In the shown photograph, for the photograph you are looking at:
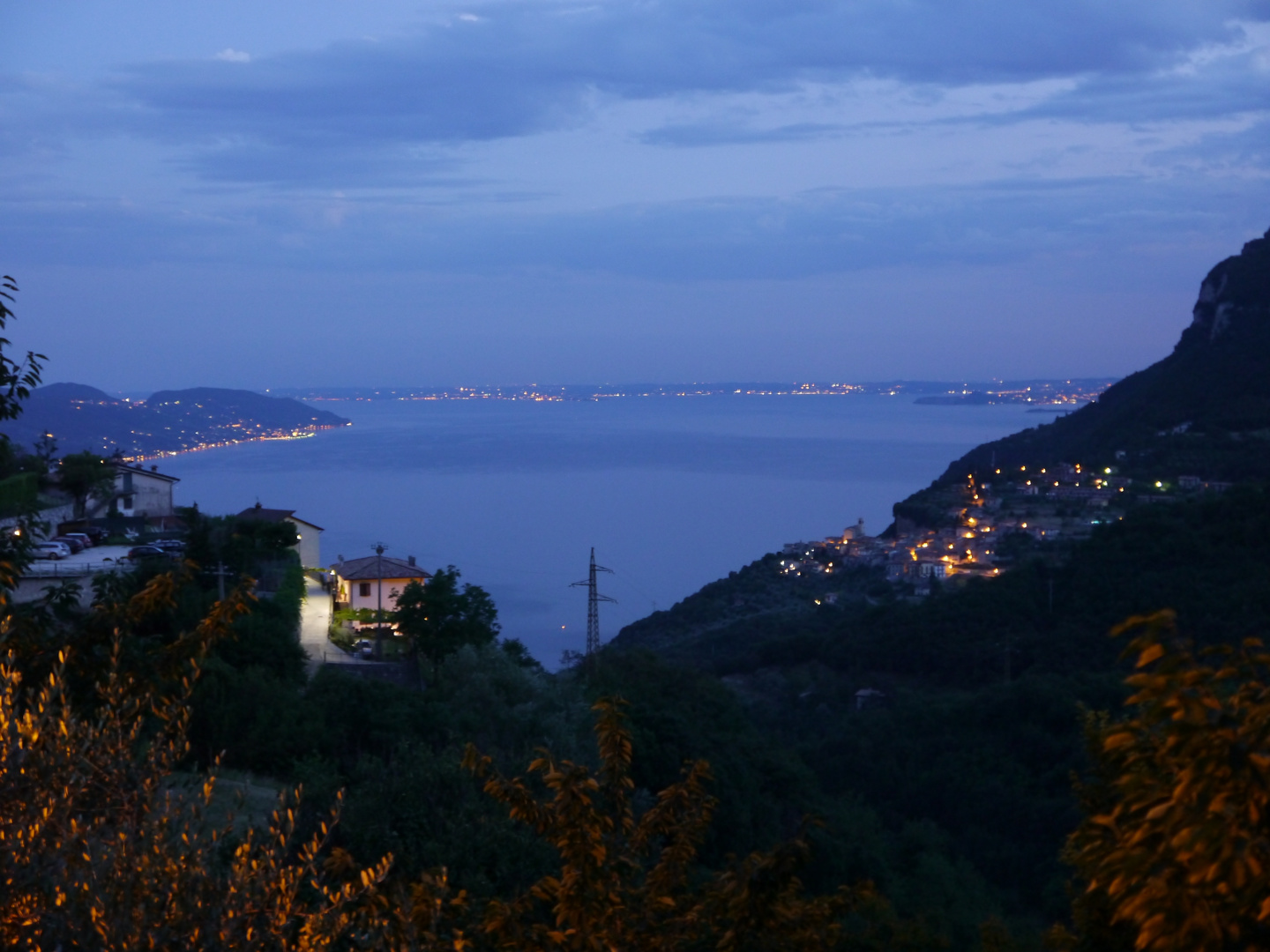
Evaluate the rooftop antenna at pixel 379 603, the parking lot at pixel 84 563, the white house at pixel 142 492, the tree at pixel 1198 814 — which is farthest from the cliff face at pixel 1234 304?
the tree at pixel 1198 814

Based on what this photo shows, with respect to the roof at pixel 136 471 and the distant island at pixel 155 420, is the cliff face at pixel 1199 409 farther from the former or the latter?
the distant island at pixel 155 420

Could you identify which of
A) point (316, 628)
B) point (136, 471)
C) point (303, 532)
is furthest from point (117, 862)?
point (136, 471)

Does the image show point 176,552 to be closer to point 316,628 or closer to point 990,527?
point 316,628

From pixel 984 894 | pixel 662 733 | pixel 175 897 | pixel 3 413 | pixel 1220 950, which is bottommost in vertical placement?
pixel 984 894

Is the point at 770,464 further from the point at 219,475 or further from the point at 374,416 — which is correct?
the point at 374,416

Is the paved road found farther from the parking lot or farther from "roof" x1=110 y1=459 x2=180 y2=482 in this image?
"roof" x1=110 y1=459 x2=180 y2=482

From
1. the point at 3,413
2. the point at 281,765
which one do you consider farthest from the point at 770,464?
the point at 3,413

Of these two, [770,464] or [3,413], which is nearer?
[3,413]
